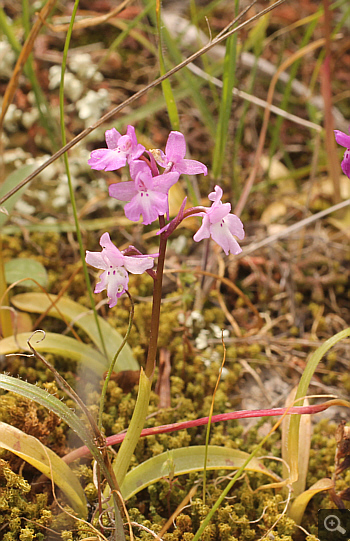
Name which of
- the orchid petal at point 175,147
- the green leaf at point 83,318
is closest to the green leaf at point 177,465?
the green leaf at point 83,318

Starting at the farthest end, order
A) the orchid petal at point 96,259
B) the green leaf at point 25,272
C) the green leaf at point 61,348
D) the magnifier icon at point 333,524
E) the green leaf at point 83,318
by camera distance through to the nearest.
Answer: the green leaf at point 25,272 < the green leaf at point 83,318 < the green leaf at point 61,348 < the magnifier icon at point 333,524 < the orchid petal at point 96,259

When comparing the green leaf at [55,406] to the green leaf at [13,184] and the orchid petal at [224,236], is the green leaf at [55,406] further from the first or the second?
the green leaf at [13,184]

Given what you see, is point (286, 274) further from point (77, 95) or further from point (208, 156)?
point (77, 95)

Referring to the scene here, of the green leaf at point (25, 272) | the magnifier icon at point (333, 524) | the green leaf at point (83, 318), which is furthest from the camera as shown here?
the green leaf at point (25, 272)

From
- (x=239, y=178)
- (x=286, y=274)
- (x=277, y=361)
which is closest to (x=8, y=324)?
(x=277, y=361)

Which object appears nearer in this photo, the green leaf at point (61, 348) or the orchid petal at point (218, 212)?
the orchid petal at point (218, 212)

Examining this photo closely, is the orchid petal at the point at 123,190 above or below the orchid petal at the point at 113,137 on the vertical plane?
below

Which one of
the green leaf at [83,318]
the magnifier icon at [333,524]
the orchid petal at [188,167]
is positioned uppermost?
the orchid petal at [188,167]
